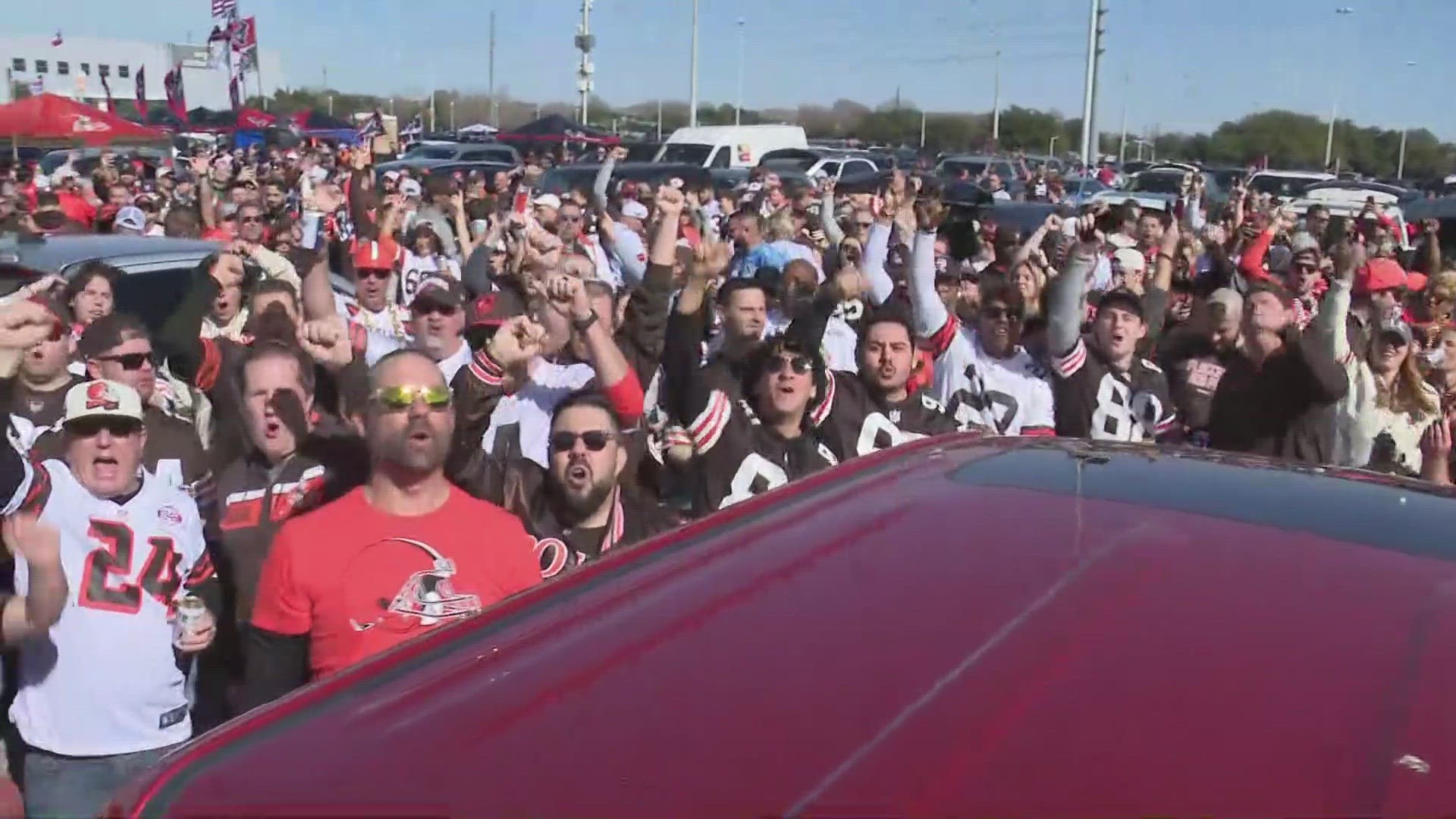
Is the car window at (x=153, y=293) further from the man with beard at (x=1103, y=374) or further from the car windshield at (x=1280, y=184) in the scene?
the car windshield at (x=1280, y=184)

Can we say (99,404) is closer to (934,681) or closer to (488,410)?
(488,410)

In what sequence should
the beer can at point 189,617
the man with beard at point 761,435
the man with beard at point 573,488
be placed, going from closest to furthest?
the beer can at point 189,617
the man with beard at point 573,488
the man with beard at point 761,435

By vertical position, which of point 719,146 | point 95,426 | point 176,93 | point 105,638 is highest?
point 176,93

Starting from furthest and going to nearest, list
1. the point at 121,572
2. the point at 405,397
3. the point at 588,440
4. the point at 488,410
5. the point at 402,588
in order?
the point at 488,410, the point at 588,440, the point at 121,572, the point at 405,397, the point at 402,588

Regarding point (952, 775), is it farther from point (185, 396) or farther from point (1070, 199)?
point (1070, 199)

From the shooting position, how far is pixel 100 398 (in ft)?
11.7

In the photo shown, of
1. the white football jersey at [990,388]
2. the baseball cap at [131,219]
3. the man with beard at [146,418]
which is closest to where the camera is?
the man with beard at [146,418]

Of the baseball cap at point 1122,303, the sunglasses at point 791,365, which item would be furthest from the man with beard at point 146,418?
the baseball cap at point 1122,303

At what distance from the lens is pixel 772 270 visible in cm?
806

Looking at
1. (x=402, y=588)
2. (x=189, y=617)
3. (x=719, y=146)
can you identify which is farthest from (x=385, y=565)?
(x=719, y=146)

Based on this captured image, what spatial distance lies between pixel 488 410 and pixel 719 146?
23979 mm

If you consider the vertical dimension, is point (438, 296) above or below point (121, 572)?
above

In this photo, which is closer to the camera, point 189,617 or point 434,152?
point 189,617

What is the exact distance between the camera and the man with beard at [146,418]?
13.4 ft
